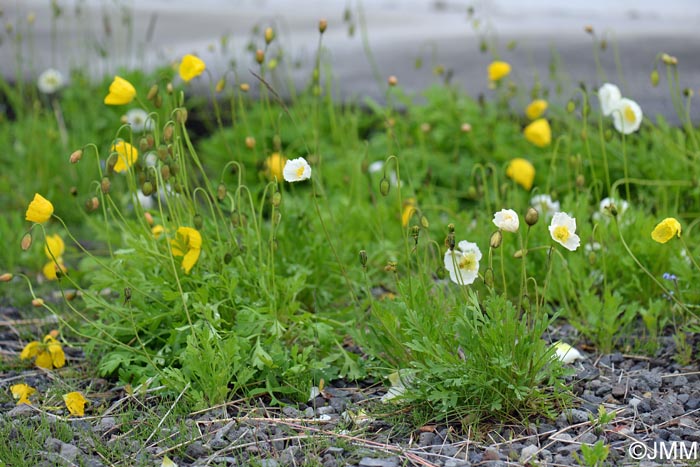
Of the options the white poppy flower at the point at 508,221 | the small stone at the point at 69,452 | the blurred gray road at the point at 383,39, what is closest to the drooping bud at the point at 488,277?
the white poppy flower at the point at 508,221

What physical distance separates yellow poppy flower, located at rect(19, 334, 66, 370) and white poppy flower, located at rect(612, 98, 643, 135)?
1809mm

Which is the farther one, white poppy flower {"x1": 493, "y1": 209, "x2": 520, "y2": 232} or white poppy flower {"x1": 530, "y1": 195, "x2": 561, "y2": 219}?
white poppy flower {"x1": 530, "y1": 195, "x2": 561, "y2": 219}

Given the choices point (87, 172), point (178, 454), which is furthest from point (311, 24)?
point (178, 454)

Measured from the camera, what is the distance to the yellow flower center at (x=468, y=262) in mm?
2189

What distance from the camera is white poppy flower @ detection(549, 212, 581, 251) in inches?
76.8

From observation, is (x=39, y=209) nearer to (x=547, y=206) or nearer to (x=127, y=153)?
(x=127, y=153)

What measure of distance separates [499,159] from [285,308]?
1.57m

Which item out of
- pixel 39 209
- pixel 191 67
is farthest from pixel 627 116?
pixel 39 209

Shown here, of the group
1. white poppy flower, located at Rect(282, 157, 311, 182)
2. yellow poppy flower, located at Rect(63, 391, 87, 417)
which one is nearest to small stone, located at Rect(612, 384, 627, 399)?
white poppy flower, located at Rect(282, 157, 311, 182)

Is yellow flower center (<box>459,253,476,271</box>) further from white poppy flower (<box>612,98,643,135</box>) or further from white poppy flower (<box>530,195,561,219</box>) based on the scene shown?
white poppy flower (<box>612,98,643,135</box>)

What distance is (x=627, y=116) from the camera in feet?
9.52

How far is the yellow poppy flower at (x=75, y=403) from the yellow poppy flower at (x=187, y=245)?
1.39 feet

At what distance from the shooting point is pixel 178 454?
1971mm

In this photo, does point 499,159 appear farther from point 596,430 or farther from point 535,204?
point 596,430
